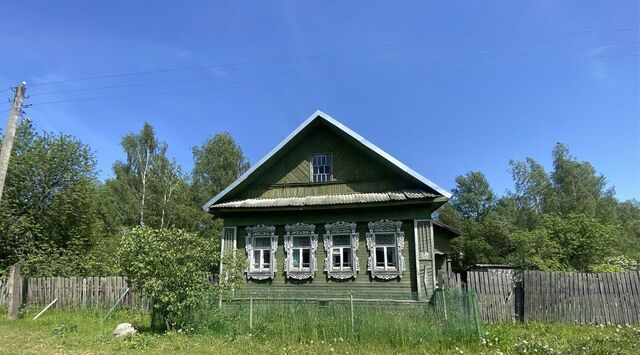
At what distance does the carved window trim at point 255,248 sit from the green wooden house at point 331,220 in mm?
38

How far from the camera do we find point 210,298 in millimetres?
11258

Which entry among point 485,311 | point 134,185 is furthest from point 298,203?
point 134,185

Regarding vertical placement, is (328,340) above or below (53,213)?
below

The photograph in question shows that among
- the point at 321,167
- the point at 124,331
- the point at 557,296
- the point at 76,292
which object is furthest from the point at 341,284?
the point at 76,292

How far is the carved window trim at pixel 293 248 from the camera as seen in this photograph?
15500mm

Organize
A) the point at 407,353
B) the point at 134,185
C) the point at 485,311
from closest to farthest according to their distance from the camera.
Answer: the point at 407,353
the point at 485,311
the point at 134,185

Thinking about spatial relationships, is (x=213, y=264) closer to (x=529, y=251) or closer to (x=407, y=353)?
(x=407, y=353)

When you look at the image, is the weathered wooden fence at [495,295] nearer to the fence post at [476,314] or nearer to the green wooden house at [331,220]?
the green wooden house at [331,220]

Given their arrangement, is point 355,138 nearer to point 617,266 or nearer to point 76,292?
point 76,292

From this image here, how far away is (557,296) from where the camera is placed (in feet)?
43.9

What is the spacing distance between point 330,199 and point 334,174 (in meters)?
1.19

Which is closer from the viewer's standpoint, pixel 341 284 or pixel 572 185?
pixel 341 284

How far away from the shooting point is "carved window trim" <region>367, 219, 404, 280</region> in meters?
14.7

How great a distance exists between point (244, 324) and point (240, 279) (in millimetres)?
1785
